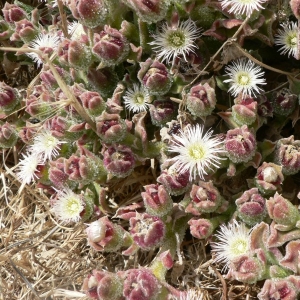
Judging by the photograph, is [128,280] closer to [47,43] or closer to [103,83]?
[103,83]

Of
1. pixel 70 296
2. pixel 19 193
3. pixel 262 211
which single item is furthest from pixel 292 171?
pixel 19 193

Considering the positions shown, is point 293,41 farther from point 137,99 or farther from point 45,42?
point 45,42

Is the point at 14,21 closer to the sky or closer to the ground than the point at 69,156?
closer to the sky

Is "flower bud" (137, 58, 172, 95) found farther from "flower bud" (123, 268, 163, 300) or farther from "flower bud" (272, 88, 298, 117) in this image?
"flower bud" (123, 268, 163, 300)

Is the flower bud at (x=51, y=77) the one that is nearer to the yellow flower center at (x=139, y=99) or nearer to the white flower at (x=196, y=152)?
the yellow flower center at (x=139, y=99)

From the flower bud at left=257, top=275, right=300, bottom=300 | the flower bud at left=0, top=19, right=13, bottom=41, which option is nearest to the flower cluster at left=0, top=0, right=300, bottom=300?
the flower bud at left=257, top=275, right=300, bottom=300
